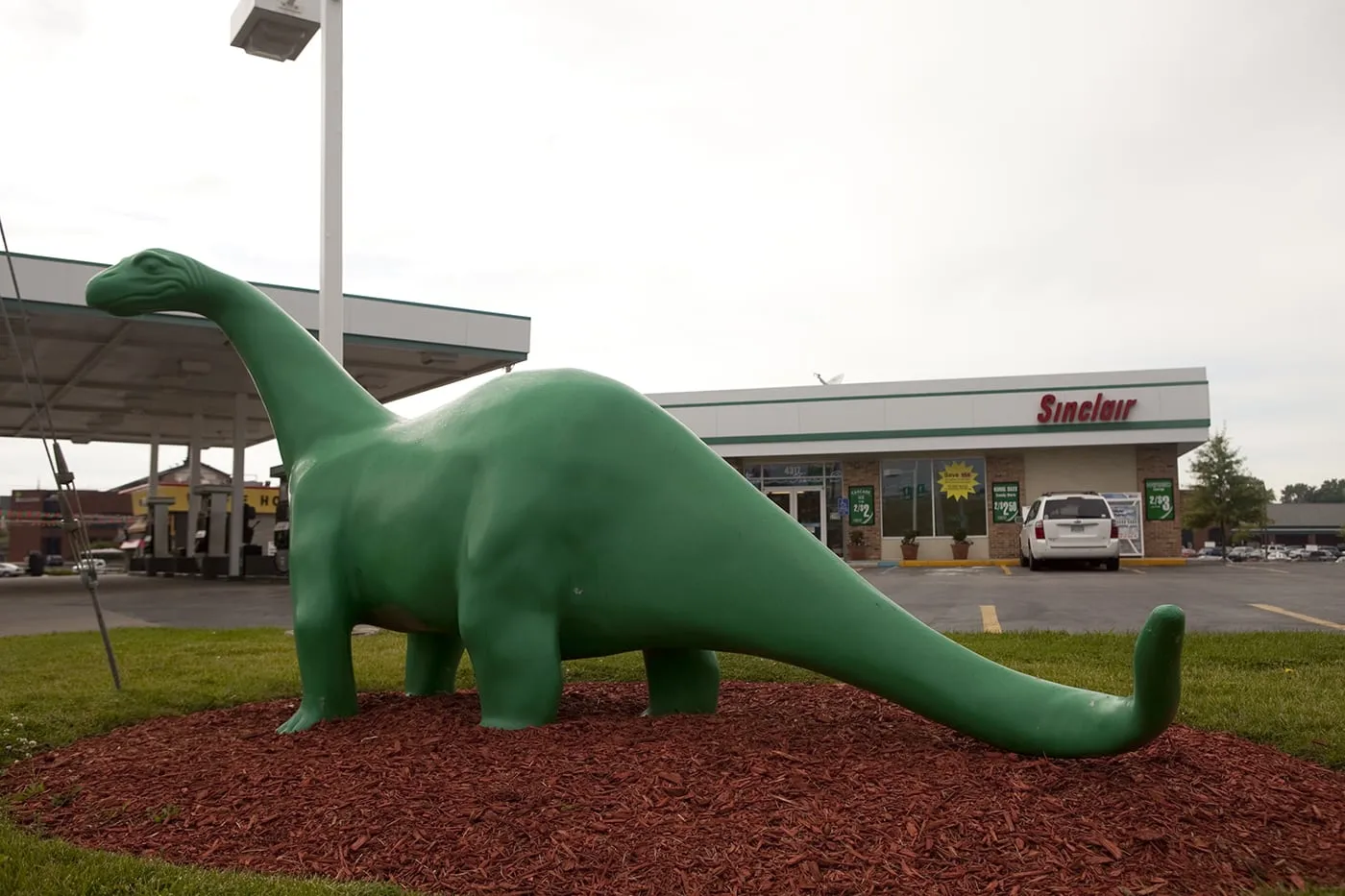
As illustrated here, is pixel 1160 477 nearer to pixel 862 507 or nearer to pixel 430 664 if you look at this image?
pixel 862 507

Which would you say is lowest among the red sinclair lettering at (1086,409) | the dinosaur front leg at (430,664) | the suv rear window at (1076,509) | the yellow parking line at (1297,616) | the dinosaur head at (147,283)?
the yellow parking line at (1297,616)

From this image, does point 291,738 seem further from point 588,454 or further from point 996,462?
point 996,462

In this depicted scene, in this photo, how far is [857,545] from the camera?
28.0m

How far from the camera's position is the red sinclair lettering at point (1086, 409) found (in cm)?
2619

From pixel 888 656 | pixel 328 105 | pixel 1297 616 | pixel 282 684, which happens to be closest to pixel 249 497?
pixel 328 105

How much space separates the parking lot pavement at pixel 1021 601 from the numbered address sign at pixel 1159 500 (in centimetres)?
660

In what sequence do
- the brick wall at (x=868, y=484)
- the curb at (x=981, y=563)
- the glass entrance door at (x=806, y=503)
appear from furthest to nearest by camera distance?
1. the glass entrance door at (x=806, y=503)
2. the brick wall at (x=868, y=484)
3. the curb at (x=981, y=563)

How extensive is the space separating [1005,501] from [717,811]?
25.7 metres

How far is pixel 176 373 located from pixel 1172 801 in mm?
22156

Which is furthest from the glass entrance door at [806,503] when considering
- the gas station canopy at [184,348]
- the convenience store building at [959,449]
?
the gas station canopy at [184,348]

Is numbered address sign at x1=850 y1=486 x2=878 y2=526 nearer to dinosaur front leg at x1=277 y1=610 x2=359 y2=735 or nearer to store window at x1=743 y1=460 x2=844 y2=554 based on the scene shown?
store window at x1=743 y1=460 x2=844 y2=554

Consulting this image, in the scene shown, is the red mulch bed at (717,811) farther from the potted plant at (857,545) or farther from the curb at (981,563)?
the potted plant at (857,545)

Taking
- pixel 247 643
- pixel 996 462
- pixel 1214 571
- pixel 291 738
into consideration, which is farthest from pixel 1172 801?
pixel 996 462

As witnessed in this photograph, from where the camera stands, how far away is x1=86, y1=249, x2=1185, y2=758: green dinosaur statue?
3.91m
